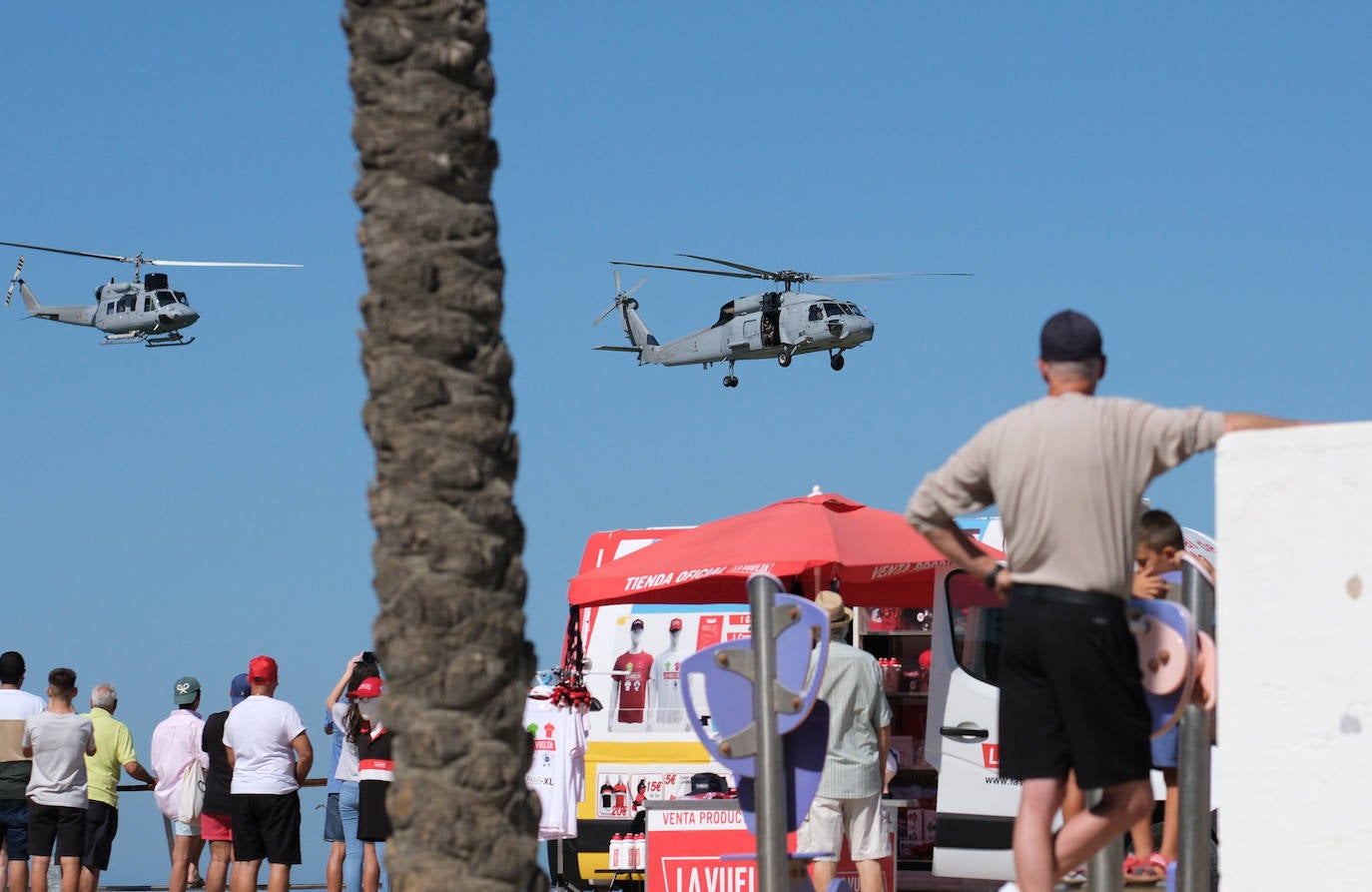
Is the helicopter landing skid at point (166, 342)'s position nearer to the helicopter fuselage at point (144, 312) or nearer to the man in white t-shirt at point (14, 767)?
the helicopter fuselage at point (144, 312)

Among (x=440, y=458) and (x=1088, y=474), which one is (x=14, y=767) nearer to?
(x=440, y=458)

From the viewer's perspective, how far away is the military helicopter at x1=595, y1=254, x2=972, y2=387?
1449 inches

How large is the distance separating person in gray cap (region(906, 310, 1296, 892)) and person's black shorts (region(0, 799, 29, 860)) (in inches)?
359

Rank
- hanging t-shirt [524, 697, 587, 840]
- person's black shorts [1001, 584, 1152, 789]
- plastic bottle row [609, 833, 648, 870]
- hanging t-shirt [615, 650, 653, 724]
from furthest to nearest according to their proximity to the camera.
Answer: hanging t-shirt [615, 650, 653, 724], hanging t-shirt [524, 697, 587, 840], plastic bottle row [609, 833, 648, 870], person's black shorts [1001, 584, 1152, 789]

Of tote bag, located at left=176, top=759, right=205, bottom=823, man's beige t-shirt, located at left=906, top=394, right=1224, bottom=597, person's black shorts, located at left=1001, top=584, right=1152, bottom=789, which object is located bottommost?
tote bag, located at left=176, top=759, right=205, bottom=823

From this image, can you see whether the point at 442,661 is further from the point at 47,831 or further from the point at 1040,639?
the point at 47,831

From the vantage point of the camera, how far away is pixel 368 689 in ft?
34.1

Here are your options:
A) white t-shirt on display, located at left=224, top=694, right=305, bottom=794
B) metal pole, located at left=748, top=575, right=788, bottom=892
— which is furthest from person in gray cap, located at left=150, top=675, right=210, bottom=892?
metal pole, located at left=748, top=575, right=788, bottom=892

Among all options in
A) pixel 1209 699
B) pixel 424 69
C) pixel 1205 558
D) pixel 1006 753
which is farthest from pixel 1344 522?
pixel 1205 558

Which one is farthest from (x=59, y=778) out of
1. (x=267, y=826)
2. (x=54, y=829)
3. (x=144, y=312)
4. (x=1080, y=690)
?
(x=144, y=312)

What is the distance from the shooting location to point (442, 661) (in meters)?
4.96

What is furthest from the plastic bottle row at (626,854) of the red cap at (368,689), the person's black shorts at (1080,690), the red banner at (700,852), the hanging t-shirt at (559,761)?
the person's black shorts at (1080,690)

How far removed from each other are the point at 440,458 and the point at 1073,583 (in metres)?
1.75

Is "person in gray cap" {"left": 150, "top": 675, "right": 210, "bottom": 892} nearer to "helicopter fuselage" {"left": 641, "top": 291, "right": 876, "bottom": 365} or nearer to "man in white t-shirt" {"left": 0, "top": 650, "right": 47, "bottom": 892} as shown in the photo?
"man in white t-shirt" {"left": 0, "top": 650, "right": 47, "bottom": 892}
